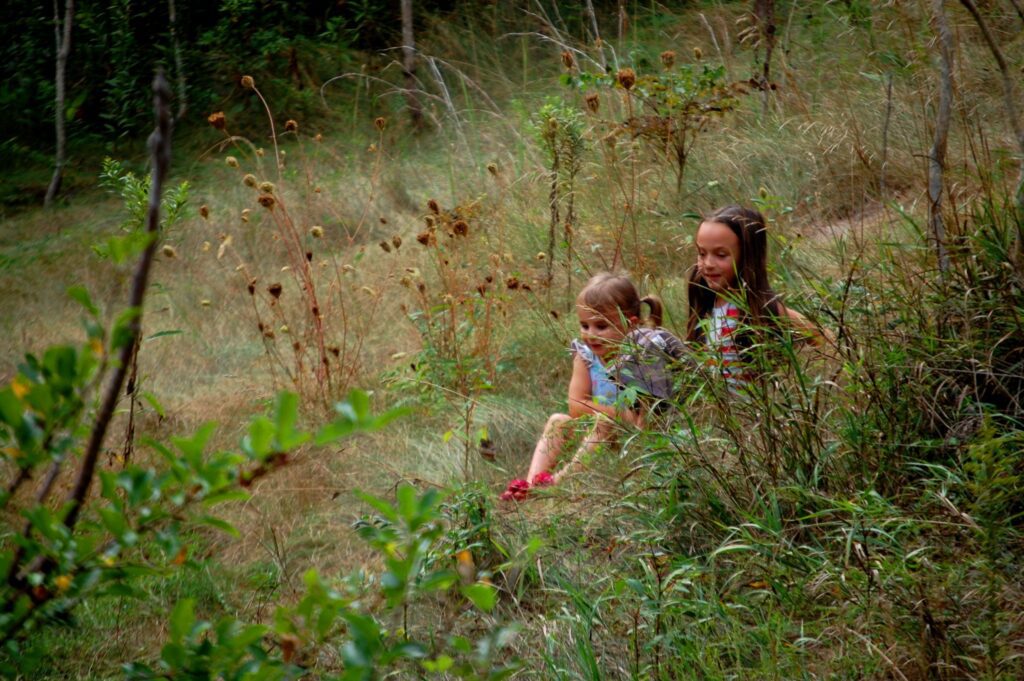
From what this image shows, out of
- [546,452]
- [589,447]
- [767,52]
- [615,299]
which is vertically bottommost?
→ [546,452]

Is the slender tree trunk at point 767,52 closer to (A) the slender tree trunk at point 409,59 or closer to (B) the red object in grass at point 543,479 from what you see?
(A) the slender tree trunk at point 409,59

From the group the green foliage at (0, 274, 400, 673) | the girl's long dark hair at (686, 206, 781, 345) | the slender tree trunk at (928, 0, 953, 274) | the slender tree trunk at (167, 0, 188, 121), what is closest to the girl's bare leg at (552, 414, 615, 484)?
the girl's long dark hair at (686, 206, 781, 345)

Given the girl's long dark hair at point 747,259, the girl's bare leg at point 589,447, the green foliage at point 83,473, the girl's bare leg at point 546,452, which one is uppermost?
the green foliage at point 83,473

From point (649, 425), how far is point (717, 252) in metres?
0.94

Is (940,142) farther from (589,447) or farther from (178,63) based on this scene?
(178,63)

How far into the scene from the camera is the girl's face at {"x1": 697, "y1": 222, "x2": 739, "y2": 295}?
3496 millimetres

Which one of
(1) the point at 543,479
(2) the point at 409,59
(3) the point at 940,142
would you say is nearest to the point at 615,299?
(1) the point at 543,479

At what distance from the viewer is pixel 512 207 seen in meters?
5.72

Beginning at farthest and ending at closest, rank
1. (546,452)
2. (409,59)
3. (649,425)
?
1. (409,59)
2. (546,452)
3. (649,425)

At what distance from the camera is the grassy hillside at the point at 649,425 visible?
196cm

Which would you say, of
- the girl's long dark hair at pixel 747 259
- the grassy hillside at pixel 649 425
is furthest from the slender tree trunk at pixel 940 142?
the girl's long dark hair at pixel 747 259

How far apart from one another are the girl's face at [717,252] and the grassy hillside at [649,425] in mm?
202

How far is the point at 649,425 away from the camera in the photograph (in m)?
2.81

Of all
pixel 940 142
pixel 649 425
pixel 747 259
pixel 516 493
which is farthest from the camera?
pixel 747 259
